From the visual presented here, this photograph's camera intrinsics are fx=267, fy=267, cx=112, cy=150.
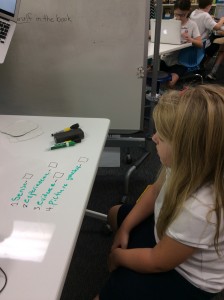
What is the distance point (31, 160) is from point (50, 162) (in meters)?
0.07

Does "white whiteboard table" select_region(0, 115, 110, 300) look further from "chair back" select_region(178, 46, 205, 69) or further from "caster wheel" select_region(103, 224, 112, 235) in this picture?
"chair back" select_region(178, 46, 205, 69)

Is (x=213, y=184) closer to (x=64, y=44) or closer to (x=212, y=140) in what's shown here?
(x=212, y=140)

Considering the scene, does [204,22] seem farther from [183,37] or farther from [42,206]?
[42,206]

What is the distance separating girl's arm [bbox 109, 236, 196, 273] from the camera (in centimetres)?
69

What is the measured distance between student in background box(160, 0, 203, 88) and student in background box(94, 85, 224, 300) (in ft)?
7.48

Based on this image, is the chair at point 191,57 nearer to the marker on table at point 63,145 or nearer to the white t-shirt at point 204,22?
the white t-shirt at point 204,22

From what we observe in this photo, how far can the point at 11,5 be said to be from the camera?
120 cm

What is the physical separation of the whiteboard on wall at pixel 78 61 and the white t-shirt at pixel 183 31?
56.5 inches

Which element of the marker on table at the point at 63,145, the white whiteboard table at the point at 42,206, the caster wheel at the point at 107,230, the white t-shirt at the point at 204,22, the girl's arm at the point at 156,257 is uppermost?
the white t-shirt at the point at 204,22

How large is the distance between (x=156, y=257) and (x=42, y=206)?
0.34 metres

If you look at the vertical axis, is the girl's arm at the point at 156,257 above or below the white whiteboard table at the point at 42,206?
below

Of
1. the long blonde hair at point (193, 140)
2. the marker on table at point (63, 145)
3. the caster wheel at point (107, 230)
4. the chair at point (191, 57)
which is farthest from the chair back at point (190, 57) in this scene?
the long blonde hair at point (193, 140)

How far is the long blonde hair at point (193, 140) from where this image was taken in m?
0.63

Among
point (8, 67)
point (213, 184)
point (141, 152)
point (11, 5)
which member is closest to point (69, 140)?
point (213, 184)
